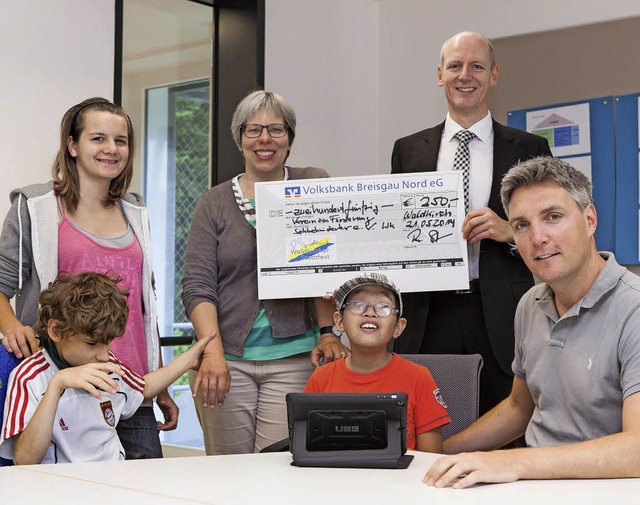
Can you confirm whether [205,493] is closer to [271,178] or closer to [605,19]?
[271,178]

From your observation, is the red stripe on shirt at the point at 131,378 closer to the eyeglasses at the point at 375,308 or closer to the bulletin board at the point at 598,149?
the eyeglasses at the point at 375,308

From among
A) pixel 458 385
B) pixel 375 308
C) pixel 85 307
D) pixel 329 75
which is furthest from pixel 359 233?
pixel 329 75

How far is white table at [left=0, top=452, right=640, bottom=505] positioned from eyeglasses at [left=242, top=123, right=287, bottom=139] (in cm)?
138

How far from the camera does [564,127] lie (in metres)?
4.41

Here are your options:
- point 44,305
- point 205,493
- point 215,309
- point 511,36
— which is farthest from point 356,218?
point 511,36

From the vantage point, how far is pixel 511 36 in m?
4.64

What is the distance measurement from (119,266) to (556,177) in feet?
4.51

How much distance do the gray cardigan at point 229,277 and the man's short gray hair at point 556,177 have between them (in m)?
1.09

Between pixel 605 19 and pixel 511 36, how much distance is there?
49 centimetres

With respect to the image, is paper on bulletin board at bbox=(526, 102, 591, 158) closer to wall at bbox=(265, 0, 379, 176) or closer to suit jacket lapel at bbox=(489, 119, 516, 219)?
wall at bbox=(265, 0, 379, 176)

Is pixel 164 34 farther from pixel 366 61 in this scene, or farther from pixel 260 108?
pixel 260 108

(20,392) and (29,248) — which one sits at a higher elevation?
(29,248)

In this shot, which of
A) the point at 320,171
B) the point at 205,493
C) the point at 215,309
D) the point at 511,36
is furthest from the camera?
the point at 511,36

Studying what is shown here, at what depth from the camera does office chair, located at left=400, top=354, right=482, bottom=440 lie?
266 centimetres
